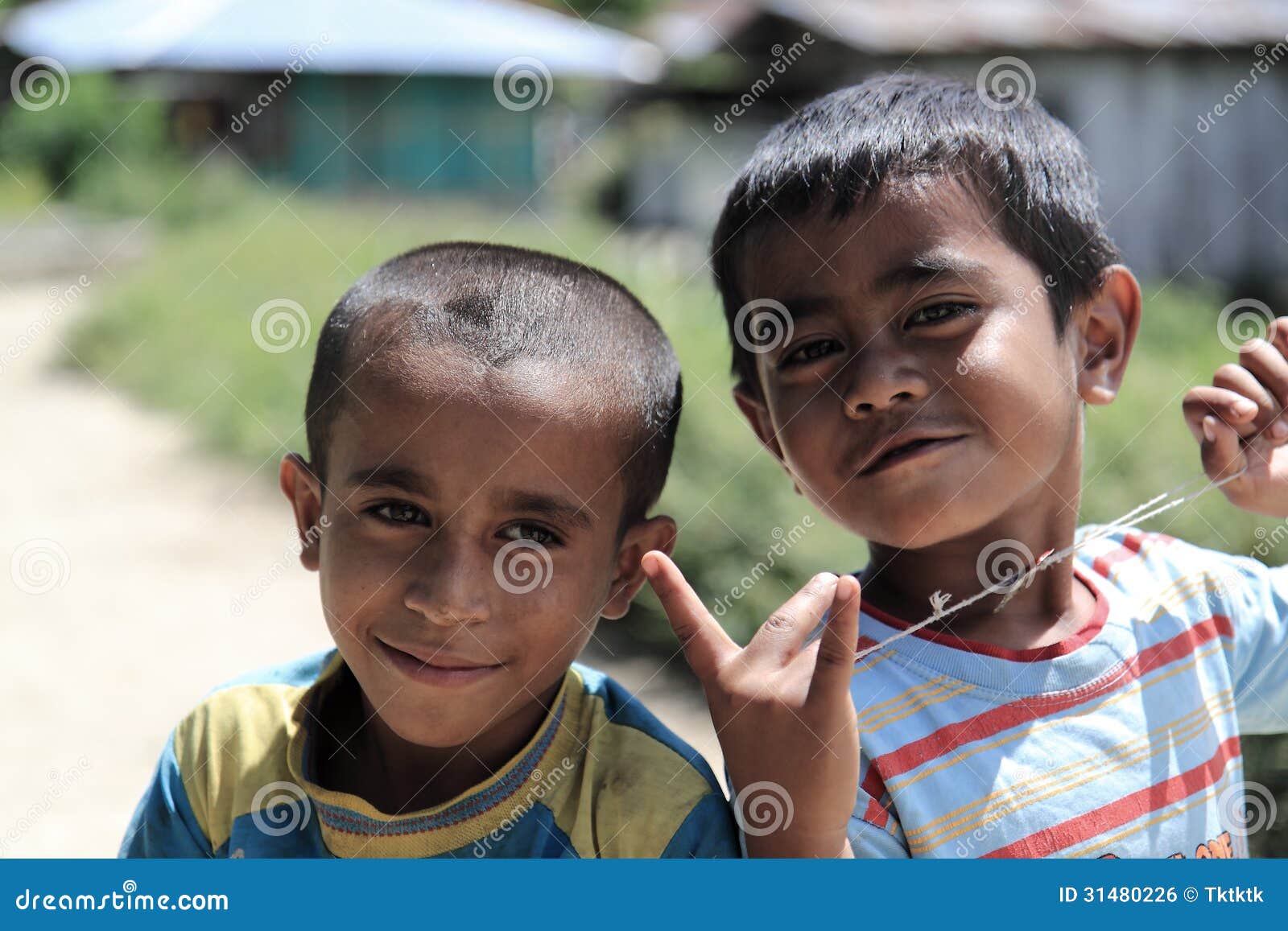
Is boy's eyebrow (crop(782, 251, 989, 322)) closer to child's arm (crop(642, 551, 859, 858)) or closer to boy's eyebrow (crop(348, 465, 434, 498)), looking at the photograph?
child's arm (crop(642, 551, 859, 858))

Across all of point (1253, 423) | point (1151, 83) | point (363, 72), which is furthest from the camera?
point (363, 72)

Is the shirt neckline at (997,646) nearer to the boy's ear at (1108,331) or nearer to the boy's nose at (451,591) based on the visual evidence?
Answer: the boy's ear at (1108,331)

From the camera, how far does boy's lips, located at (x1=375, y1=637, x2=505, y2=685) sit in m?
1.60

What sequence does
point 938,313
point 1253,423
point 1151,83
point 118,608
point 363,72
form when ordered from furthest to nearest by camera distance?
point 363,72, point 1151,83, point 118,608, point 1253,423, point 938,313

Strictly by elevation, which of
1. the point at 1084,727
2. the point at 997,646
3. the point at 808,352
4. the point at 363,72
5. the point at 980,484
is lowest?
the point at 1084,727

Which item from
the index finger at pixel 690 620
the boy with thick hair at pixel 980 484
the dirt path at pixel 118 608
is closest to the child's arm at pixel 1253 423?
the boy with thick hair at pixel 980 484

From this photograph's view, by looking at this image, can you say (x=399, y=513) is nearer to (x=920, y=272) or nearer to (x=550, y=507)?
(x=550, y=507)

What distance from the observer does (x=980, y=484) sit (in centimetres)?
166

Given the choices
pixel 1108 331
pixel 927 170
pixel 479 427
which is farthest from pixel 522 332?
pixel 1108 331

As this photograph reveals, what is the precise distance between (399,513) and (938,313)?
2.41ft

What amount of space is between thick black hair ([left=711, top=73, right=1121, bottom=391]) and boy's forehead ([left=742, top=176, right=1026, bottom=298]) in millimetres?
18

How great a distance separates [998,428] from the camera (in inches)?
65.2

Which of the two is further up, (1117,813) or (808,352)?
(808,352)

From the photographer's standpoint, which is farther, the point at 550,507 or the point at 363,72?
the point at 363,72
